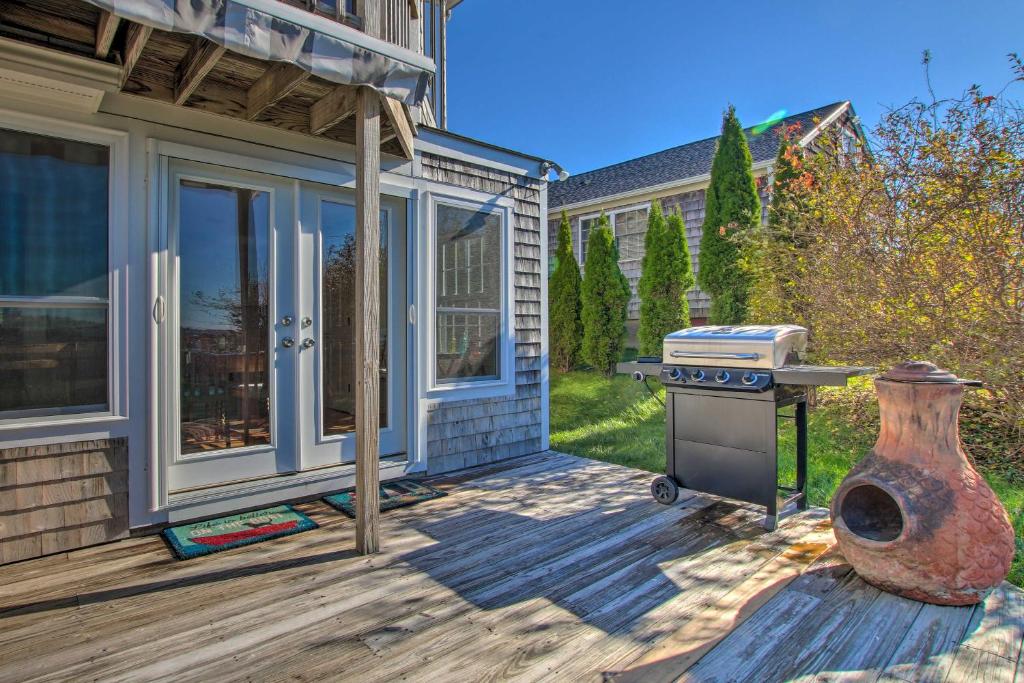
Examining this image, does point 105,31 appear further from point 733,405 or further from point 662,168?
point 662,168

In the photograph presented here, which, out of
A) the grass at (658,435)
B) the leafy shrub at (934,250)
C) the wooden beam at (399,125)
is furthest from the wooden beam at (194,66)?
the leafy shrub at (934,250)

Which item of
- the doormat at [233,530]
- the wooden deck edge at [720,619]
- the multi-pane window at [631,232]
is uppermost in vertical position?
the multi-pane window at [631,232]

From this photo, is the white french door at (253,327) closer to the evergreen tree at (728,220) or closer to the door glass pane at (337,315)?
the door glass pane at (337,315)

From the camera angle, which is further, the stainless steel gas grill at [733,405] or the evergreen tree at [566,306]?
the evergreen tree at [566,306]

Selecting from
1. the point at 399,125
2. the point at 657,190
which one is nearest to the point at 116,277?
the point at 399,125

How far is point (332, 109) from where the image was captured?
111 inches

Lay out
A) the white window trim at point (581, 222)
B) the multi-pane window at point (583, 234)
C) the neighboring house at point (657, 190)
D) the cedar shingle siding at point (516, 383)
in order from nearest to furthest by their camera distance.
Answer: the cedar shingle siding at point (516, 383), the neighboring house at point (657, 190), the white window trim at point (581, 222), the multi-pane window at point (583, 234)

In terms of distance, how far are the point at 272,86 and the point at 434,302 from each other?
1721mm

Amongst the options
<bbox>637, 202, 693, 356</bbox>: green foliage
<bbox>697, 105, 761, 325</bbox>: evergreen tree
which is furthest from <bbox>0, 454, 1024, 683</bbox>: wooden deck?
<bbox>637, 202, 693, 356</bbox>: green foliage

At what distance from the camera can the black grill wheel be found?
3.13 m

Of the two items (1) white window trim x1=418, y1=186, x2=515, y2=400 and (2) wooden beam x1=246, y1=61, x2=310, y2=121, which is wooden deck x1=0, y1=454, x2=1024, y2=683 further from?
(2) wooden beam x1=246, y1=61, x2=310, y2=121

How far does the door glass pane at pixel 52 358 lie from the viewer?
7.94 feet

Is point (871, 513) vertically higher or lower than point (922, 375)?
lower

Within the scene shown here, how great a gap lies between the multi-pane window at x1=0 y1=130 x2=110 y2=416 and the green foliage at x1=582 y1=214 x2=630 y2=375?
254 inches
